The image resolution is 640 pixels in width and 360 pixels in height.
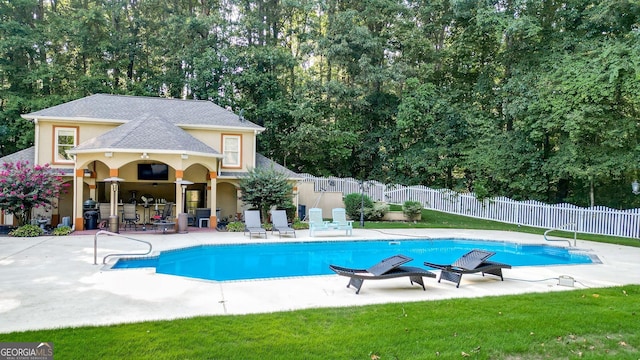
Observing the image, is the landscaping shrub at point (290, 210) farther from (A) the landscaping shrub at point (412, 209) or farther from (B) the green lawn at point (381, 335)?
(B) the green lawn at point (381, 335)

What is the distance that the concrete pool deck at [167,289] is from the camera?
230 inches

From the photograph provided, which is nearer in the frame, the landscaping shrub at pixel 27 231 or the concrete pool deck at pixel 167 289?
the concrete pool deck at pixel 167 289

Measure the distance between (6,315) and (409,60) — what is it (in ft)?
87.2

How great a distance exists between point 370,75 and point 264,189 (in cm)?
1236

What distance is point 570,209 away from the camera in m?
17.9

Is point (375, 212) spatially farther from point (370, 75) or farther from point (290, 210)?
point (370, 75)

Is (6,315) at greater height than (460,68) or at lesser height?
lesser

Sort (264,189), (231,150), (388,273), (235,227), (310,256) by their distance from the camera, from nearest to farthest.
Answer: (388,273), (310,256), (235,227), (264,189), (231,150)

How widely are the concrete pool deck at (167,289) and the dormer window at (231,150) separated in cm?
877

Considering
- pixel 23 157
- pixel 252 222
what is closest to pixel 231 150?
pixel 252 222

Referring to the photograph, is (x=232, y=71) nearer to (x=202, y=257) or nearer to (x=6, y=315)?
(x=202, y=257)

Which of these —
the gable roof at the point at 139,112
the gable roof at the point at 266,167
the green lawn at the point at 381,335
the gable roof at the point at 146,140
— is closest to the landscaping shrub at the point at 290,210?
the gable roof at the point at 266,167

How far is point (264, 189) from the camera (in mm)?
17484

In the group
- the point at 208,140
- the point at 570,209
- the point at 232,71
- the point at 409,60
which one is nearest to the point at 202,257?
the point at 208,140
